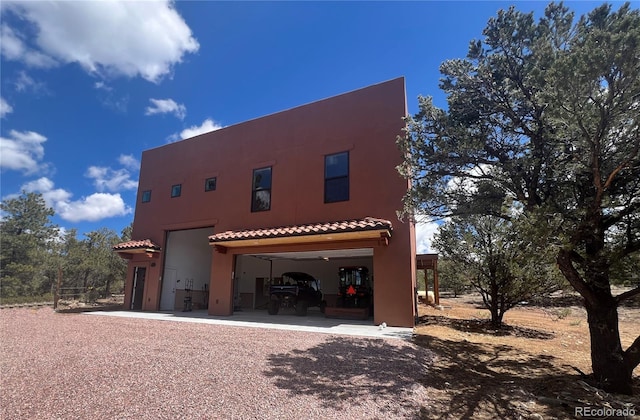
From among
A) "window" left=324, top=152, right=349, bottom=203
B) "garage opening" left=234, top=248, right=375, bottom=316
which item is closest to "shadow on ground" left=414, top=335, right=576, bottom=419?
"window" left=324, top=152, right=349, bottom=203

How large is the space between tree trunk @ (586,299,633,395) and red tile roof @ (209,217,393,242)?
4955mm

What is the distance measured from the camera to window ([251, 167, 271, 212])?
12.7 metres

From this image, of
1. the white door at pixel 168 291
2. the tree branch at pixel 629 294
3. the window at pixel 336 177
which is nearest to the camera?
the tree branch at pixel 629 294

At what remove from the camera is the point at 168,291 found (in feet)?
50.0

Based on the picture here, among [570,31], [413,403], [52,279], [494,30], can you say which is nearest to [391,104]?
[494,30]

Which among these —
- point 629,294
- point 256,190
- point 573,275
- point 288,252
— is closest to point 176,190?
point 256,190

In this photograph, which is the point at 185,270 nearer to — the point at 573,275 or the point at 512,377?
the point at 512,377

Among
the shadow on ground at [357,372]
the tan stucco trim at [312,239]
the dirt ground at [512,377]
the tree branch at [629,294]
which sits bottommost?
the dirt ground at [512,377]

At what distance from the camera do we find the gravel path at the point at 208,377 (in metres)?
3.56

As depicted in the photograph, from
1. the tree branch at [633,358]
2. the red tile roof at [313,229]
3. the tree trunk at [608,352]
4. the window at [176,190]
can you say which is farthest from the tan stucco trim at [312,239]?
the tree branch at [633,358]

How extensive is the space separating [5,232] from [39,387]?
30356 mm

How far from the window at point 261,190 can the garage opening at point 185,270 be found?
3.74 metres

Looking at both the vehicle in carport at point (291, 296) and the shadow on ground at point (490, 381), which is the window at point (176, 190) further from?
the shadow on ground at point (490, 381)

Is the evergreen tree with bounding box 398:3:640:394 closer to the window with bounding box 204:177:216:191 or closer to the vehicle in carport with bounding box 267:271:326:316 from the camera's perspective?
the vehicle in carport with bounding box 267:271:326:316
